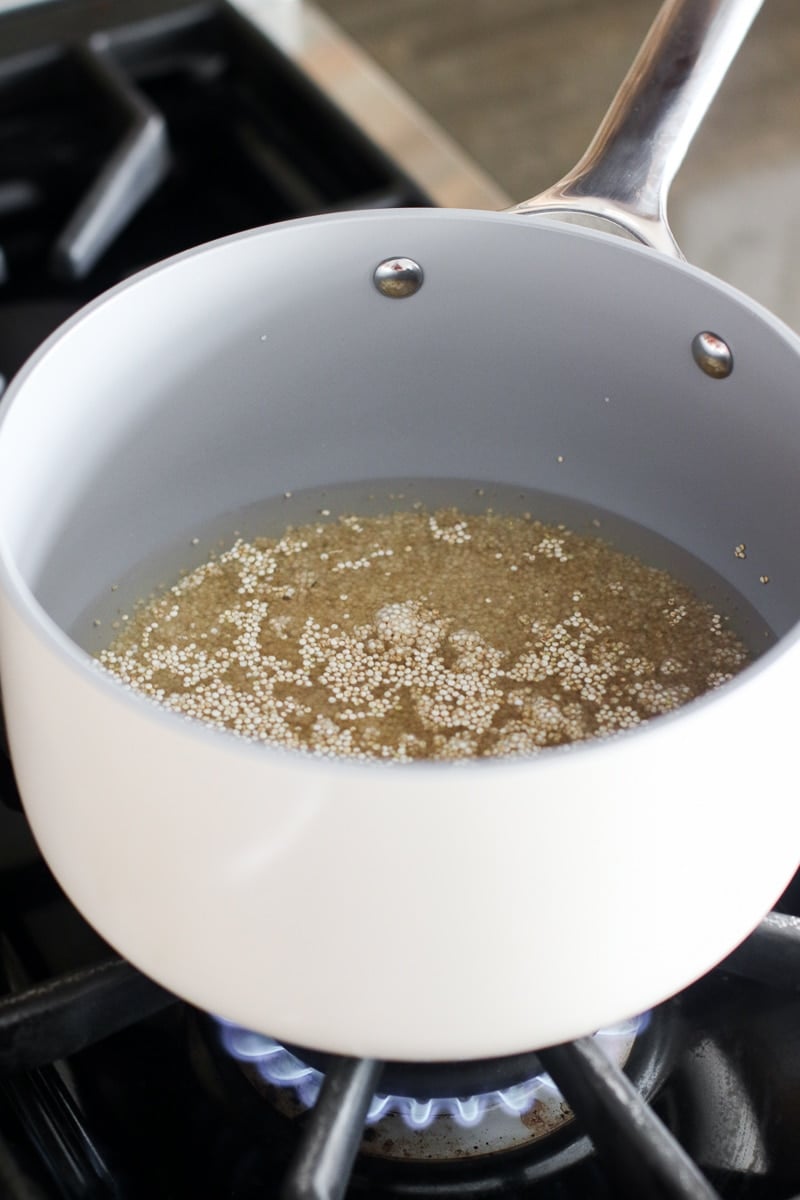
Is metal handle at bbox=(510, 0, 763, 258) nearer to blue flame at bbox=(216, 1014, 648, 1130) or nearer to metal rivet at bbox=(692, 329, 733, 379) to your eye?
metal rivet at bbox=(692, 329, 733, 379)

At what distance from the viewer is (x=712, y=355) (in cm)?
44

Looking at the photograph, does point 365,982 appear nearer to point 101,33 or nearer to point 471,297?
point 471,297

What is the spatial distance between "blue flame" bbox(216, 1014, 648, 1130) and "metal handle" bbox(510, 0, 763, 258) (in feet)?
0.89

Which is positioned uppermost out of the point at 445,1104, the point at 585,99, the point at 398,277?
the point at 398,277

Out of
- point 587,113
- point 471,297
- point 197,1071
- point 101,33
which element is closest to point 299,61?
point 101,33

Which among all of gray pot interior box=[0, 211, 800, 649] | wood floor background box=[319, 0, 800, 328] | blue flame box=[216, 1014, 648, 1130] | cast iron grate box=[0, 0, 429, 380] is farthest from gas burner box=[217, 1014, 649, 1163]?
wood floor background box=[319, 0, 800, 328]

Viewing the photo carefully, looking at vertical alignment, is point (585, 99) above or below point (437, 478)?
below

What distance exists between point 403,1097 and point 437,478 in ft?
0.82

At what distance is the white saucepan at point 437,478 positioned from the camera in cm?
28

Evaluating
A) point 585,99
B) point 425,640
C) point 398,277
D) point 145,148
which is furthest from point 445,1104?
point 585,99

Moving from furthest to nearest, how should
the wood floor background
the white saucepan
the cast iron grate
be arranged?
the wood floor background, the cast iron grate, the white saucepan

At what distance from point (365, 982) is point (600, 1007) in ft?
0.20

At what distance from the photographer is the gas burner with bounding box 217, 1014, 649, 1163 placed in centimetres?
42

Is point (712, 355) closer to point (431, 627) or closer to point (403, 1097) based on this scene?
point (431, 627)
